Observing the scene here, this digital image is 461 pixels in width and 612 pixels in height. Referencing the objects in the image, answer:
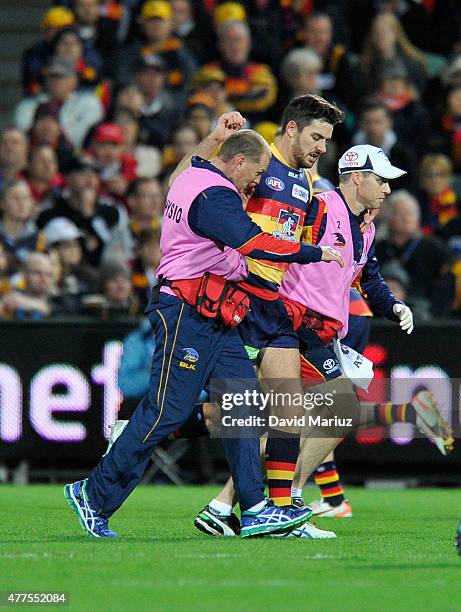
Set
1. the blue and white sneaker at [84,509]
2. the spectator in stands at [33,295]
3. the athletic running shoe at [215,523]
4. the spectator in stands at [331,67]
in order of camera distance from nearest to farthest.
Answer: the blue and white sneaker at [84,509] → the athletic running shoe at [215,523] → the spectator in stands at [33,295] → the spectator in stands at [331,67]

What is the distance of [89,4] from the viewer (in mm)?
17797

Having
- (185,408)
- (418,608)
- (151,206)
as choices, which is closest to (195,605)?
(418,608)

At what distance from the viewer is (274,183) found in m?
8.66

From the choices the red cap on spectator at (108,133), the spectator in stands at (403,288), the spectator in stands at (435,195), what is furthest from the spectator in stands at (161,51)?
the spectator in stands at (403,288)

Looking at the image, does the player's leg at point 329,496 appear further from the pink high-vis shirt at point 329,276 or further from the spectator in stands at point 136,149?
the spectator in stands at point 136,149

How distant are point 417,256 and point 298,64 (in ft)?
9.83

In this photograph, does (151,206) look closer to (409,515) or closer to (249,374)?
(409,515)

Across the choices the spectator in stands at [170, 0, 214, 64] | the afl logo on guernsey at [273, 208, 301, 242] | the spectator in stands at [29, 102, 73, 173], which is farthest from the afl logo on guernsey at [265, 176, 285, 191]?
the spectator in stands at [170, 0, 214, 64]

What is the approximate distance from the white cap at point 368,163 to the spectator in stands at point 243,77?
Answer: 7816 millimetres

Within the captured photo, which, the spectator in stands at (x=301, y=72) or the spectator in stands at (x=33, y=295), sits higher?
the spectator in stands at (x=301, y=72)

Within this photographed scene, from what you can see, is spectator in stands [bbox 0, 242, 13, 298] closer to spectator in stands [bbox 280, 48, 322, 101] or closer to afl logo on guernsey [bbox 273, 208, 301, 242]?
spectator in stands [bbox 280, 48, 322, 101]

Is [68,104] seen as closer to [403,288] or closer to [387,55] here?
[387,55]

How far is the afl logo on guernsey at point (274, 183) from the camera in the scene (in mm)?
8648

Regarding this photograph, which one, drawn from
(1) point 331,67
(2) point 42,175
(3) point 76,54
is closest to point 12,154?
(2) point 42,175
